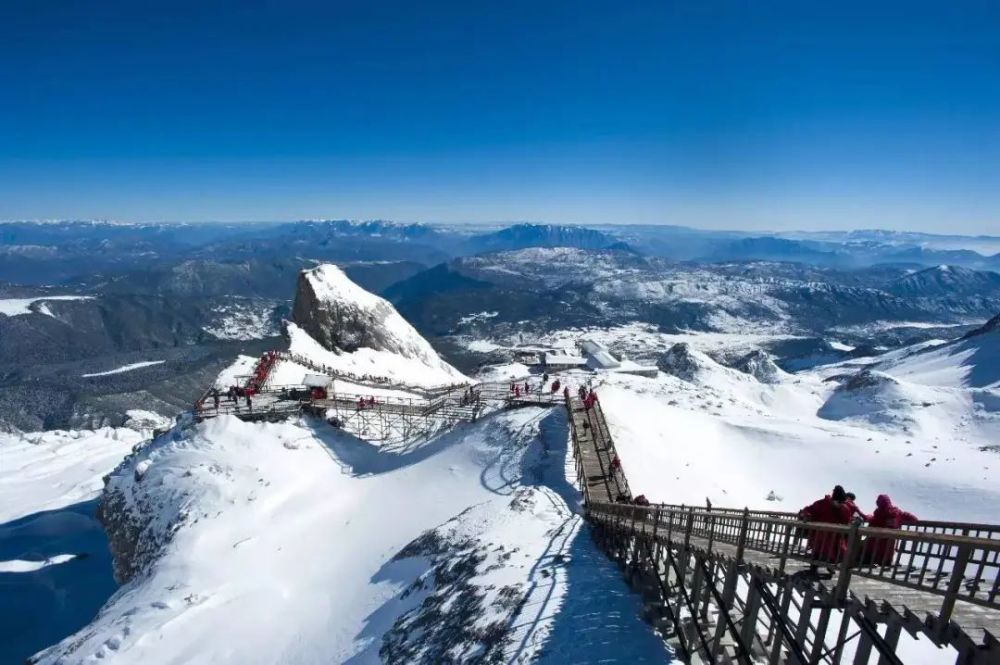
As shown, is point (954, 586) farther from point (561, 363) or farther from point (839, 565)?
point (561, 363)

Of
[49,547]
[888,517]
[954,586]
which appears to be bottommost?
[49,547]

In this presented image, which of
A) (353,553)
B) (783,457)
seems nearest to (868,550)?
(353,553)

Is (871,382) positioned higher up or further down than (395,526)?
further down

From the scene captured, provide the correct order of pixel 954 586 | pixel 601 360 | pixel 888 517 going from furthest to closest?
1. pixel 601 360
2. pixel 888 517
3. pixel 954 586

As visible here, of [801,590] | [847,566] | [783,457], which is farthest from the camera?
[783,457]

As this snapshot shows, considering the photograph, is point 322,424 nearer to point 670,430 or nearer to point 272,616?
point 272,616

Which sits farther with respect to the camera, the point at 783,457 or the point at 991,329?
the point at 991,329

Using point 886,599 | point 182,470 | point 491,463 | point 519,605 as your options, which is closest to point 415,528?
point 491,463
